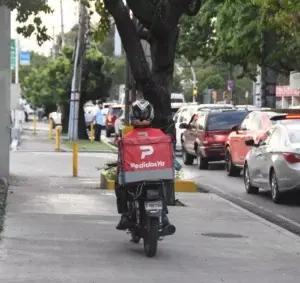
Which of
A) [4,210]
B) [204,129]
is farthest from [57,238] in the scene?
[204,129]

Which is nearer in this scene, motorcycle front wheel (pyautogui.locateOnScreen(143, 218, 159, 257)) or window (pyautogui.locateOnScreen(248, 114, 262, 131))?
motorcycle front wheel (pyautogui.locateOnScreen(143, 218, 159, 257))

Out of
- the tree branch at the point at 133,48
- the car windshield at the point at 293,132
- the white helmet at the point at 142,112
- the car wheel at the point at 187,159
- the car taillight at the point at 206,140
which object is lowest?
the car wheel at the point at 187,159

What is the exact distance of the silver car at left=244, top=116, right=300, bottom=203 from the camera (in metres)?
16.0

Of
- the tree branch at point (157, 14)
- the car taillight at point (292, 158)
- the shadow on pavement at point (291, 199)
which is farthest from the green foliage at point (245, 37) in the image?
the car taillight at point (292, 158)

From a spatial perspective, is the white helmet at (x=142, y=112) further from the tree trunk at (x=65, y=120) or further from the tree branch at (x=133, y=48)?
the tree trunk at (x=65, y=120)

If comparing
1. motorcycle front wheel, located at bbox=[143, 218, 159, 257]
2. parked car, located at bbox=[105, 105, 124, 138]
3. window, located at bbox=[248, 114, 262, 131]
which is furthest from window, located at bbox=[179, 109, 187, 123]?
motorcycle front wheel, located at bbox=[143, 218, 159, 257]

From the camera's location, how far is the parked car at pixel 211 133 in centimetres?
2586

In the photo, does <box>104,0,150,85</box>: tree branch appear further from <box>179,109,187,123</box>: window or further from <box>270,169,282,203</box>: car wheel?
<box>179,109,187,123</box>: window

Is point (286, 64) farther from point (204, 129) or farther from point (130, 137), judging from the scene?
point (130, 137)

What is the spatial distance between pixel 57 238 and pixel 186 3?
242 inches

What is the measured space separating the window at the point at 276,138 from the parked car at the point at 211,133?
818 centimetres

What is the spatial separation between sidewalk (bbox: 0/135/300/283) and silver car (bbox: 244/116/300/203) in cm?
107

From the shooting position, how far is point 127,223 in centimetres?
1038

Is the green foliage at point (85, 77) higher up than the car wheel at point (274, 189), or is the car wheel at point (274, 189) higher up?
the green foliage at point (85, 77)
